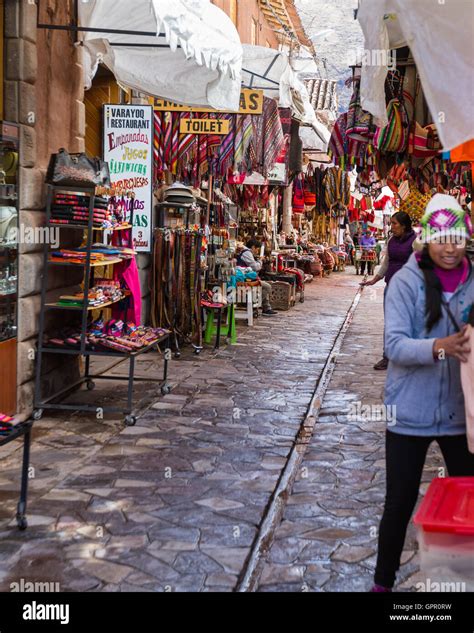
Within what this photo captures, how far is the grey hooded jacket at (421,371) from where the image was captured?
3857 millimetres

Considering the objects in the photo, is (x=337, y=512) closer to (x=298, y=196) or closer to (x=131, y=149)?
(x=131, y=149)

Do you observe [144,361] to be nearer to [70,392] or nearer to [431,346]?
[70,392]

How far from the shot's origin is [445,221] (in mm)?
3781

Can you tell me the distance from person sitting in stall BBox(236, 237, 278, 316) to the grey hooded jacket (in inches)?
522

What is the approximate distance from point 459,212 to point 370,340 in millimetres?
11258

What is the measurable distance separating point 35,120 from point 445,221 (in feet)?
16.6

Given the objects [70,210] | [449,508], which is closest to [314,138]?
[70,210]

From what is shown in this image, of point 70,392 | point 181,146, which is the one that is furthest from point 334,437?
point 181,146

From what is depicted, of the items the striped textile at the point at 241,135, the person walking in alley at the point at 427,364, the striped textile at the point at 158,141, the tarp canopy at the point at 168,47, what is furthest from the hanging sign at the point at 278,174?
the person walking in alley at the point at 427,364

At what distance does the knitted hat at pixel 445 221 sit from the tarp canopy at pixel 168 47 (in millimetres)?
4177

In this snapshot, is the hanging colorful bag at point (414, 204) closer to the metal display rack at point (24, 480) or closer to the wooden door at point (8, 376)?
the wooden door at point (8, 376)

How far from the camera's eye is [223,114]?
13531 millimetres
